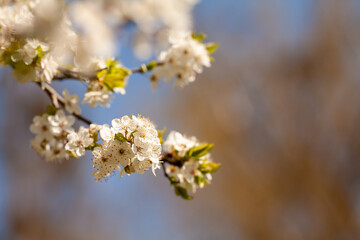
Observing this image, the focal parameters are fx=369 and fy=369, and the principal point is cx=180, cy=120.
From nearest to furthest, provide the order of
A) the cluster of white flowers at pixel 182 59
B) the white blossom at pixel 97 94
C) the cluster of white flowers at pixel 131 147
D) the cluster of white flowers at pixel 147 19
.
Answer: the cluster of white flowers at pixel 131 147 → the white blossom at pixel 97 94 → the cluster of white flowers at pixel 182 59 → the cluster of white flowers at pixel 147 19

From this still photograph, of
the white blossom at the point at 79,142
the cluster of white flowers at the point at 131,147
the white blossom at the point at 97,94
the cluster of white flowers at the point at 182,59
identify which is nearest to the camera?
the cluster of white flowers at the point at 131,147

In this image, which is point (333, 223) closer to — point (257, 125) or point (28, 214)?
point (257, 125)

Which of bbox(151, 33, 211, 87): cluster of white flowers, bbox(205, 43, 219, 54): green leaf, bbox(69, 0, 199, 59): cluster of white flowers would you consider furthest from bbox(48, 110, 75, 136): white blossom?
bbox(69, 0, 199, 59): cluster of white flowers

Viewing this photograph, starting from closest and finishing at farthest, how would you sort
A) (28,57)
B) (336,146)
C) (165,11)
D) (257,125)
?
(28,57), (165,11), (336,146), (257,125)

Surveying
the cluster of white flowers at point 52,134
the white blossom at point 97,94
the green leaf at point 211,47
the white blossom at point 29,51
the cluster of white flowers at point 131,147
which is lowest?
the cluster of white flowers at point 131,147

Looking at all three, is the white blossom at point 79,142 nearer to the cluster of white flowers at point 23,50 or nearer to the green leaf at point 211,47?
the cluster of white flowers at point 23,50

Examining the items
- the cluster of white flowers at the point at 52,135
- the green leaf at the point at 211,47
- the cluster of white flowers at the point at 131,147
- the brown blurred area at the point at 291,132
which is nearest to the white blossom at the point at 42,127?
the cluster of white flowers at the point at 52,135

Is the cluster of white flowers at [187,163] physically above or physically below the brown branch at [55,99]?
below

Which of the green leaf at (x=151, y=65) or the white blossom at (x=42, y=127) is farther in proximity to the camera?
the green leaf at (x=151, y=65)

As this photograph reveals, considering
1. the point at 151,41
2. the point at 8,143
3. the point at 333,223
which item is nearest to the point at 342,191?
the point at 333,223
